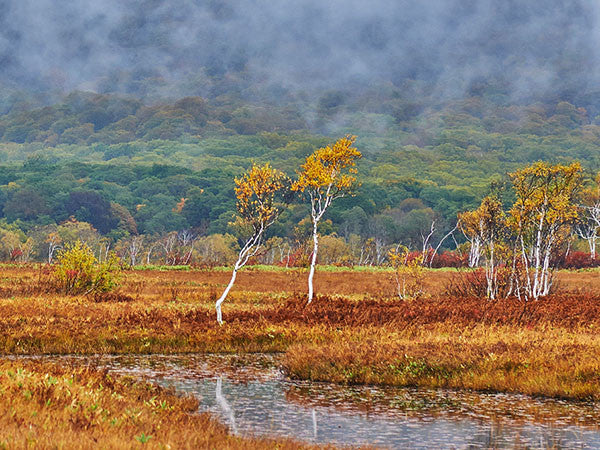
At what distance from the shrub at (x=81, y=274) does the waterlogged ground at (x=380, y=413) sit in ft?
65.8

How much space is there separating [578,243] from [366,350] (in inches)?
5121

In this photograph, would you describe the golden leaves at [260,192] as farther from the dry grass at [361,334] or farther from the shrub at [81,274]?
the shrub at [81,274]

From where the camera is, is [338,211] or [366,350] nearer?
[366,350]

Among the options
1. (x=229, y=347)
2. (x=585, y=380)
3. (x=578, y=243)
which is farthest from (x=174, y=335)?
(x=578, y=243)

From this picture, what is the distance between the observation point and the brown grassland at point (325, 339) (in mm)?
16844

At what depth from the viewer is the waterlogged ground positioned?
14570 mm

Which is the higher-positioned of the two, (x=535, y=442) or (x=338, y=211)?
(x=338, y=211)

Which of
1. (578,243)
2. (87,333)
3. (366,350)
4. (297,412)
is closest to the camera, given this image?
(297,412)

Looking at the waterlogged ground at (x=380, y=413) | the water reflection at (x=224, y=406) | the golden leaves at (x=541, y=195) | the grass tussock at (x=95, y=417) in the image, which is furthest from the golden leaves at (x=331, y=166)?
the grass tussock at (x=95, y=417)

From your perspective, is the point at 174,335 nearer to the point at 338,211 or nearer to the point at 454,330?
the point at 454,330

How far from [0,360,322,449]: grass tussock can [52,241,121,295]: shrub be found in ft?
81.1

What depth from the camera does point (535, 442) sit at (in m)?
14.4

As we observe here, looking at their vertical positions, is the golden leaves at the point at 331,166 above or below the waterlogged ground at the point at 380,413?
above

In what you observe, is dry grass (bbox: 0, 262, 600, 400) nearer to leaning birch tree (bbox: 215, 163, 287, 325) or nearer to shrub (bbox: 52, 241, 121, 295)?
shrub (bbox: 52, 241, 121, 295)
